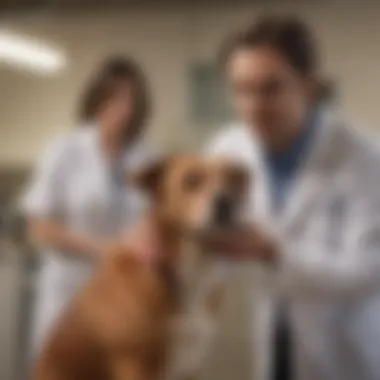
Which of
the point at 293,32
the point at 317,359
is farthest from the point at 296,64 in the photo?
the point at 317,359

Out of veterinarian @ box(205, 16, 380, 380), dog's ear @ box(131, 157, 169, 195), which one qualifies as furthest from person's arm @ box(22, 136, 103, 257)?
veterinarian @ box(205, 16, 380, 380)

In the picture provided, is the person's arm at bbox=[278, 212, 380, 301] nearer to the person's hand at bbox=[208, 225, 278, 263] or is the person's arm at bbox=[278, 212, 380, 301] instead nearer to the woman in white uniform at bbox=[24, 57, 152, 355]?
the person's hand at bbox=[208, 225, 278, 263]

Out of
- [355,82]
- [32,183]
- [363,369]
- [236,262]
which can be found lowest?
[363,369]

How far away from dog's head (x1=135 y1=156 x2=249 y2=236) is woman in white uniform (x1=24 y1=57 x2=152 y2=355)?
0.06 meters

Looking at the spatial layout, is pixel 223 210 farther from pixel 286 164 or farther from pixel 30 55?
pixel 30 55

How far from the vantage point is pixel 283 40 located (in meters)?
1.16

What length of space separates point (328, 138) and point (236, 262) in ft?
0.65

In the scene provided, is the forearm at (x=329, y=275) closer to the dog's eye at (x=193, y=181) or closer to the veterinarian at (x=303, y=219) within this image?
the veterinarian at (x=303, y=219)

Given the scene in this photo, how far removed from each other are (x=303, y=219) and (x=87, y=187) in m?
0.30

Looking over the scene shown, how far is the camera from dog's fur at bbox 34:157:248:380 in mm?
1133

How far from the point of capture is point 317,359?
1.11 m

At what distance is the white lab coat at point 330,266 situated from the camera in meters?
1.10

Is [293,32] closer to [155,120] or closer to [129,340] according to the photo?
[155,120]

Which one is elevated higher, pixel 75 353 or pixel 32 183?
pixel 32 183
